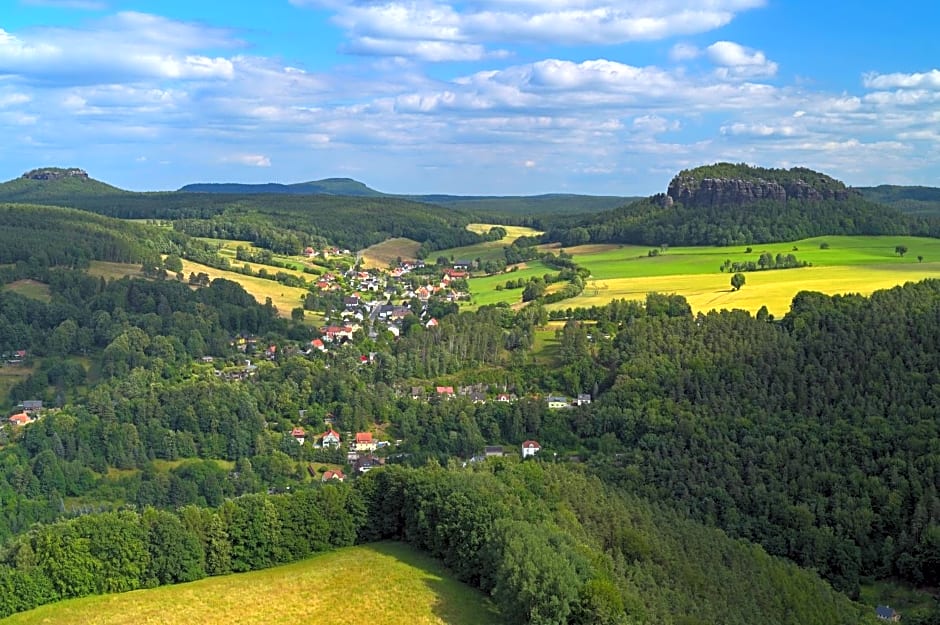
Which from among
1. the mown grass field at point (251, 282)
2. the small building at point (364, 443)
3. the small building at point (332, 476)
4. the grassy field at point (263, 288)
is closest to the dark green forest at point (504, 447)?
the small building at point (332, 476)

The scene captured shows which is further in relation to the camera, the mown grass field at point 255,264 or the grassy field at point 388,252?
the grassy field at point 388,252

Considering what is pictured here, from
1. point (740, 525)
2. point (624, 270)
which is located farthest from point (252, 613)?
point (624, 270)

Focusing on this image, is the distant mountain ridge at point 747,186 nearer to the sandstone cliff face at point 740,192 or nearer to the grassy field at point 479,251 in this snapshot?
the sandstone cliff face at point 740,192

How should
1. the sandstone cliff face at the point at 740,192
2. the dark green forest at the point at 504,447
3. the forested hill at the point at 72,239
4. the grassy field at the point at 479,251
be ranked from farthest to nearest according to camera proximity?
the grassy field at the point at 479,251 < the sandstone cliff face at the point at 740,192 < the forested hill at the point at 72,239 < the dark green forest at the point at 504,447

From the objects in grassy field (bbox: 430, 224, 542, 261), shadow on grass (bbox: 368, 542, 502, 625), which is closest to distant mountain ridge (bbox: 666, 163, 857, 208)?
grassy field (bbox: 430, 224, 542, 261)

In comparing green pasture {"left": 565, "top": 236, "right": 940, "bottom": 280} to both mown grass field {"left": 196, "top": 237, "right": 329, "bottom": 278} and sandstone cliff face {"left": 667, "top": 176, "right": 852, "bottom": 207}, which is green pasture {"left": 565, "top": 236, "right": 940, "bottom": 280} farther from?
mown grass field {"left": 196, "top": 237, "right": 329, "bottom": 278}

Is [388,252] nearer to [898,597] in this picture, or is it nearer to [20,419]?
[20,419]

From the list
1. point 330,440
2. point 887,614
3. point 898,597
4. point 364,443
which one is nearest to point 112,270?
point 330,440

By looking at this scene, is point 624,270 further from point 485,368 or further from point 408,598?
point 408,598
